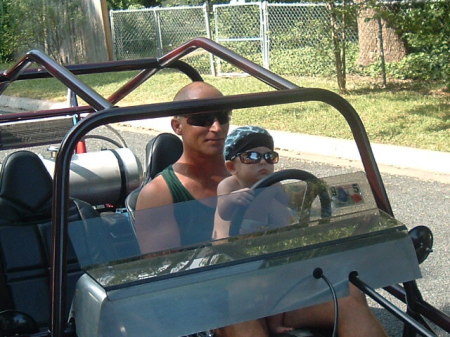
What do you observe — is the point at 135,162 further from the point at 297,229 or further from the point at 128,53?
the point at 128,53

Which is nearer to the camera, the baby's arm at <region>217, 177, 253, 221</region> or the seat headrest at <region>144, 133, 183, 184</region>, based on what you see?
the baby's arm at <region>217, 177, 253, 221</region>

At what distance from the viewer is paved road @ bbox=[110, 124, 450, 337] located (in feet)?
16.0

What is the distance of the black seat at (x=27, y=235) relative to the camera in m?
3.22

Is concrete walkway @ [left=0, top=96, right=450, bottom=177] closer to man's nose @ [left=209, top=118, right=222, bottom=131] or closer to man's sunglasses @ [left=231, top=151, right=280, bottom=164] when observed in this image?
man's sunglasses @ [left=231, top=151, right=280, bottom=164]

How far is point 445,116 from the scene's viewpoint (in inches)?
396

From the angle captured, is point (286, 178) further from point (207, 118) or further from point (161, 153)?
point (161, 153)

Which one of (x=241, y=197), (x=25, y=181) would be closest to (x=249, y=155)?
(x=241, y=197)

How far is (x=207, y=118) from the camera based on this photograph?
8.96 feet

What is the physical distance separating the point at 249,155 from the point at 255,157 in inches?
1.0

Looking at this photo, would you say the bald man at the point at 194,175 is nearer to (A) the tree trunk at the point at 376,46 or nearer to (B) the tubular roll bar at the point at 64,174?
(B) the tubular roll bar at the point at 64,174

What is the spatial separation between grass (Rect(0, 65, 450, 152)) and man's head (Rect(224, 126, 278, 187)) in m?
5.89

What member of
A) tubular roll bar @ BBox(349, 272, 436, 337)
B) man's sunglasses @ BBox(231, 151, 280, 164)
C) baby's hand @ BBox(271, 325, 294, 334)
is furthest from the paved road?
tubular roll bar @ BBox(349, 272, 436, 337)

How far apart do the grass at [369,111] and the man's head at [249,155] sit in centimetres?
589

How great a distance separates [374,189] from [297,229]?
1.17ft
